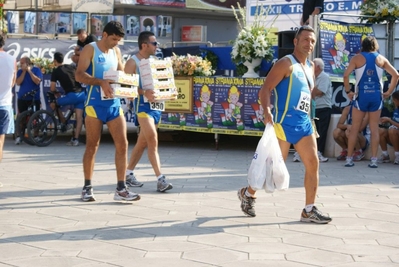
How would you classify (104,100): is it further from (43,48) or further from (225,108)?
(43,48)

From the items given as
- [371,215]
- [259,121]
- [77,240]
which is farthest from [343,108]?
[77,240]

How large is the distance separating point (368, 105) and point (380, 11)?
302 cm

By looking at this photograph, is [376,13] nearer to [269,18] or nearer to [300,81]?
[269,18]

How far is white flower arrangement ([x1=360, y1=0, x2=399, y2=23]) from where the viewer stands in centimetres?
1408

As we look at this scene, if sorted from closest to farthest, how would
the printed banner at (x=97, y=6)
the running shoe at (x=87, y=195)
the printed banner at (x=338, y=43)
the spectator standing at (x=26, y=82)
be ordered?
1. the running shoe at (x=87, y=195)
2. the printed banner at (x=338, y=43)
3. the spectator standing at (x=26, y=82)
4. the printed banner at (x=97, y=6)

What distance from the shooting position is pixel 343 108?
13992mm

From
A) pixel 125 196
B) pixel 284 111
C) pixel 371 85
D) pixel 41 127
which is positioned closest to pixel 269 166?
pixel 284 111

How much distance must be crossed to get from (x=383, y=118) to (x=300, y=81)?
5.52 meters

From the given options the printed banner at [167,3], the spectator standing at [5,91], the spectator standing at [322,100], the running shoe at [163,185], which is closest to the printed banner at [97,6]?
the printed banner at [167,3]

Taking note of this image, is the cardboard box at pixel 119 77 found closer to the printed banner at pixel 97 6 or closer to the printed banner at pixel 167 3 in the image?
the printed banner at pixel 97 6

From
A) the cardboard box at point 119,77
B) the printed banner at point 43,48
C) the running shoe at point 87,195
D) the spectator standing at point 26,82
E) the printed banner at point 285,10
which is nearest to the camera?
the cardboard box at point 119,77

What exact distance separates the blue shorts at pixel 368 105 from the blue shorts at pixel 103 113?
4831 mm

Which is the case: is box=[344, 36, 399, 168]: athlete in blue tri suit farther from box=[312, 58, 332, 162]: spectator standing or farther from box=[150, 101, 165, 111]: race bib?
box=[150, 101, 165, 111]: race bib

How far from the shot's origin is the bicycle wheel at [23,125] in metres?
15.0
